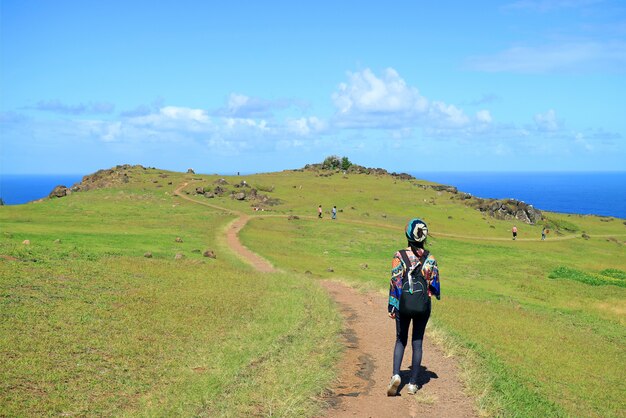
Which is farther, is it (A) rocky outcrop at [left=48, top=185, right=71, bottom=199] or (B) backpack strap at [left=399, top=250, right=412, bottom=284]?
(A) rocky outcrop at [left=48, top=185, right=71, bottom=199]

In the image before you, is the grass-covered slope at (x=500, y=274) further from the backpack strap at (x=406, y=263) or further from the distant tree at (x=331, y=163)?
the distant tree at (x=331, y=163)

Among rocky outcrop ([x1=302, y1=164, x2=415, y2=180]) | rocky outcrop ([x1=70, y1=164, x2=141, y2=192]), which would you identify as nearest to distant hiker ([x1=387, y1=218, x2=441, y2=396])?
rocky outcrop ([x1=70, y1=164, x2=141, y2=192])

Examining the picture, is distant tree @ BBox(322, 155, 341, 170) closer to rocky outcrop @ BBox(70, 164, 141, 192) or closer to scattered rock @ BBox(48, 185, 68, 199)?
rocky outcrop @ BBox(70, 164, 141, 192)

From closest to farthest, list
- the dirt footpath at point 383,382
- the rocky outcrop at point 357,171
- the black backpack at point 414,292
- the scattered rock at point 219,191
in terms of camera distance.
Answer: the dirt footpath at point 383,382 → the black backpack at point 414,292 → the scattered rock at point 219,191 → the rocky outcrop at point 357,171

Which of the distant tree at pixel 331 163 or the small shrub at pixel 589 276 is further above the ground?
the distant tree at pixel 331 163

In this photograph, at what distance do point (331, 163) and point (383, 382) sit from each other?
455 feet

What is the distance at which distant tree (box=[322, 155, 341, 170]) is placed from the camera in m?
149

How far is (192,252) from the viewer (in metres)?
40.2

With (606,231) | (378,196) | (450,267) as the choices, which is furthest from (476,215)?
(450,267)

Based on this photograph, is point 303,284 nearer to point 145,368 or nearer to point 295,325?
point 295,325

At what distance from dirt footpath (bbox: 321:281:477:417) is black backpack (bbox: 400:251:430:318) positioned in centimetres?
205

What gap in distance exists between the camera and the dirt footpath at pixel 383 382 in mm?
12438

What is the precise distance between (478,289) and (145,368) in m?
30.7

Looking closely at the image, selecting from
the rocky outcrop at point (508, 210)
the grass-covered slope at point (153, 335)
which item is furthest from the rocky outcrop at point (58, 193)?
the rocky outcrop at point (508, 210)
